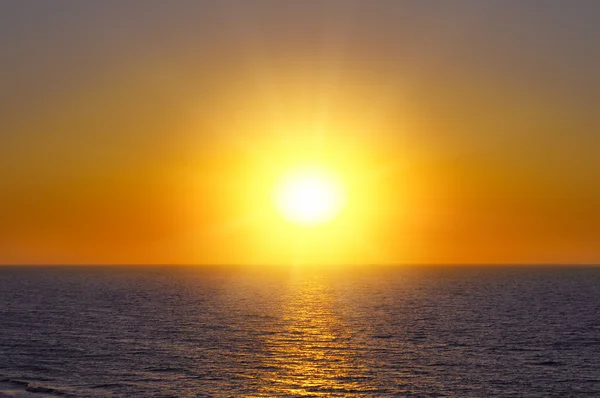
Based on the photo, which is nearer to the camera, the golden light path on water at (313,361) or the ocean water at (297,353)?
the golden light path on water at (313,361)

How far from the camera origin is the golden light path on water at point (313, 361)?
205 ft

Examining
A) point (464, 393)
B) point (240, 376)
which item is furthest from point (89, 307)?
point (464, 393)

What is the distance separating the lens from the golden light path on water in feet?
205

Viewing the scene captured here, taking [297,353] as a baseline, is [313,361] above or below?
below

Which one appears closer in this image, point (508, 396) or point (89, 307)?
point (508, 396)

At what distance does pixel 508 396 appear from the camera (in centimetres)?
5997

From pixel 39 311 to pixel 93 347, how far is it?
60124 mm

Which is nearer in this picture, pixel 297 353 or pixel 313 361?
pixel 313 361

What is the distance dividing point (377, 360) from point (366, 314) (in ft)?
198

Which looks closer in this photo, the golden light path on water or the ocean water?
the golden light path on water

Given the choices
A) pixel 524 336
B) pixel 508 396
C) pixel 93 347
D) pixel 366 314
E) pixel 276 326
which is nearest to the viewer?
pixel 508 396

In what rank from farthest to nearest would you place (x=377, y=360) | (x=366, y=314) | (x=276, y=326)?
(x=366, y=314) < (x=276, y=326) < (x=377, y=360)

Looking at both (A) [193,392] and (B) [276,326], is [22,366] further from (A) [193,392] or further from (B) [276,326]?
(B) [276,326]

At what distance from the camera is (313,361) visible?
76.4m
